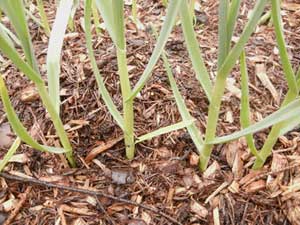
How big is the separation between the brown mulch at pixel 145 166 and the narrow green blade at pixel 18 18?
0.82ft

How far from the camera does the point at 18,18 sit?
551mm

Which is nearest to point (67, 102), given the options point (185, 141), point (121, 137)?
point (121, 137)

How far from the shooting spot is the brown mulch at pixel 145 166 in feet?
2.35

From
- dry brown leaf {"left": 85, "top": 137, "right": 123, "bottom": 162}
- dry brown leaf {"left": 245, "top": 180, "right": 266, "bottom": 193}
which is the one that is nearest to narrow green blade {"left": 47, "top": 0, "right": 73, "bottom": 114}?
dry brown leaf {"left": 85, "top": 137, "right": 123, "bottom": 162}

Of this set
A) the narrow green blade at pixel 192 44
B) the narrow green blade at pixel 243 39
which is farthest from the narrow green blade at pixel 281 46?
the narrow green blade at pixel 192 44

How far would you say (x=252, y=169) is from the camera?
0.76m

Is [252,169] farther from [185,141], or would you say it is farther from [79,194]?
[79,194]

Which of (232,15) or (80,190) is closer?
(232,15)

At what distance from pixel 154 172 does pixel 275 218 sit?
23 cm

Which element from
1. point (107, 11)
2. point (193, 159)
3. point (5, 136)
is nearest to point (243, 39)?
point (107, 11)

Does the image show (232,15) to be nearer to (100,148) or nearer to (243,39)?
(243,39)

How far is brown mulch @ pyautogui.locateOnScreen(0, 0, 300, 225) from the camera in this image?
715 mm

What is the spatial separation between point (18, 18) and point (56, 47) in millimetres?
100

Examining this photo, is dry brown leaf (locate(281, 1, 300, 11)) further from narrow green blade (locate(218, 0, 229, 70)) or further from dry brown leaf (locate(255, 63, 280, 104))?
narrow green blade (locate(218, 0, 229, 70))
